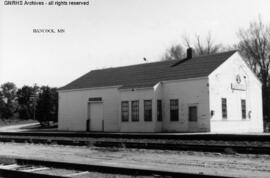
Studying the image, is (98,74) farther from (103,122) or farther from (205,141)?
(205,141)

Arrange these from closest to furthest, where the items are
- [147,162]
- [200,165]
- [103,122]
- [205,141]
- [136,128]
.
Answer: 1. [200,165]
2. [147,162]
3. [205,141]
4. [136,128]
5. [103,122]

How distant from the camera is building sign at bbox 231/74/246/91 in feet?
95.9

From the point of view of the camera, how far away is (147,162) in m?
11.0

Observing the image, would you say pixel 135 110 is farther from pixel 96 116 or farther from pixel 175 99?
pixel 96 116

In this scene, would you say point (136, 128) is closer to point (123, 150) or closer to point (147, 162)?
point (123, 150)

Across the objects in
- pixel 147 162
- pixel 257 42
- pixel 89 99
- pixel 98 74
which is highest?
pixel 257 42

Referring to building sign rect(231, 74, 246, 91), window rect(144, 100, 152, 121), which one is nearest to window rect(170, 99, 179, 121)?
window rect(144, 100, 152, 121)

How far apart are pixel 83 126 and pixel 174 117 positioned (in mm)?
9807

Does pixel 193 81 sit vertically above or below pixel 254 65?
below

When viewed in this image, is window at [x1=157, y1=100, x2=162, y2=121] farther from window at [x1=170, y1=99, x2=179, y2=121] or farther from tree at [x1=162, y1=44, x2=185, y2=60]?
tree at [x1=162, y1=44, x2=185, y2=60]

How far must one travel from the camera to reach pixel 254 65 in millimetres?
49719

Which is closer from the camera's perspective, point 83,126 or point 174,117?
point 174,117

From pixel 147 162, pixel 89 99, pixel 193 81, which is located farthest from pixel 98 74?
pixel 147 162

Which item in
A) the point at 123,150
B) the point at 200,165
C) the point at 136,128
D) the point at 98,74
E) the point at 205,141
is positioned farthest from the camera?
the point at 98,74
